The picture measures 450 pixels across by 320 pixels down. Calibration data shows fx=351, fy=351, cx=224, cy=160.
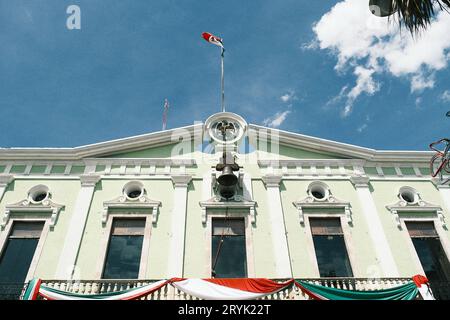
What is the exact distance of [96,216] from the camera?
13539 mm

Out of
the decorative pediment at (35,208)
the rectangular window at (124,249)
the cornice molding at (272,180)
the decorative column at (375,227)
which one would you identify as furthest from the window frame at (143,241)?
the decorative column at (375,227)

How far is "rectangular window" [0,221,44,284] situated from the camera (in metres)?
12.2

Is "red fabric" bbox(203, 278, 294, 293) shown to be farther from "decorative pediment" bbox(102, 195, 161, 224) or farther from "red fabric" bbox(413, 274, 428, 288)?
"red fabric" bbox(413, 274, 428, 288)

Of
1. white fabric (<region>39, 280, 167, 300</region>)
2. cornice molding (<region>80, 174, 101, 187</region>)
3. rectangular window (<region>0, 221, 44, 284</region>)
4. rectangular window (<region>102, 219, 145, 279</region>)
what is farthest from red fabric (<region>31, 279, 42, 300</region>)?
cornice molding (<region>80, 174, 101, 187</region>)

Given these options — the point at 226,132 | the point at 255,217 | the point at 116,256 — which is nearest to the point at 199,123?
the point at 226,132

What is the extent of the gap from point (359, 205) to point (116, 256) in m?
9.66

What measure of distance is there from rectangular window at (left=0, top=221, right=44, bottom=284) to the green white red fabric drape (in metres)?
1.71

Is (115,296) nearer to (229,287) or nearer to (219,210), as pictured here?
(229,287)

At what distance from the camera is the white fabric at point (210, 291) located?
412 inches

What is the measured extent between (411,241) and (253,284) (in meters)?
6.67

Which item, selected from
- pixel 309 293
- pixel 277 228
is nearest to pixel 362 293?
pixel 309 293
